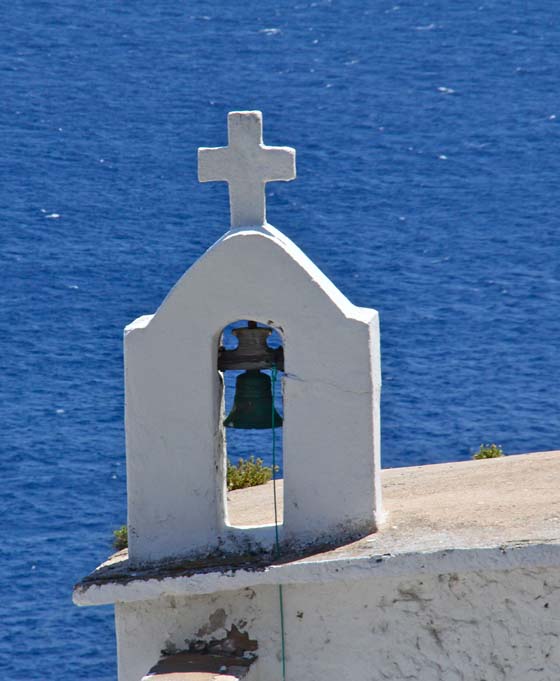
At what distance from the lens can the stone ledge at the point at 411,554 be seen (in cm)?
957

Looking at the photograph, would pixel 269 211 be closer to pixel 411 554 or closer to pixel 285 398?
pixel 285 398

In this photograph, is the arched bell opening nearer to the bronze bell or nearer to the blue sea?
the bronze bell

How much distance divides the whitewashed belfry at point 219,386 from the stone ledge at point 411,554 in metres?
0.26

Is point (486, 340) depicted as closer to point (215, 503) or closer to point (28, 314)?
point (28, 314)

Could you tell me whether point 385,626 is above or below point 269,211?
below


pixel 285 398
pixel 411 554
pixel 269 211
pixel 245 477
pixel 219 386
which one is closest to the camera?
pixel 411 554

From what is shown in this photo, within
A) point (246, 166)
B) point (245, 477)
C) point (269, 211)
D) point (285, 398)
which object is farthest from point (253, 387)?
point (269, 211)

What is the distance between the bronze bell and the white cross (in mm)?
1176

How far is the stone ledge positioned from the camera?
9.57m

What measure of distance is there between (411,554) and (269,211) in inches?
1836

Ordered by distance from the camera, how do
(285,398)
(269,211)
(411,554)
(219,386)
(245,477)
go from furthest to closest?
(269,211) < (245,477) < (219,386) < (285,398) < (411,554)

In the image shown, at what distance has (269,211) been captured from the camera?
55.9 meters

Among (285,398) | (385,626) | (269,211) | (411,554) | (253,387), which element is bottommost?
(385,626)

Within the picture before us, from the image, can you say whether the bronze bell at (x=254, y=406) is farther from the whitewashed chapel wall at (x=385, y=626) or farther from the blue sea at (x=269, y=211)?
the blue sea at (x=269, y=211)
